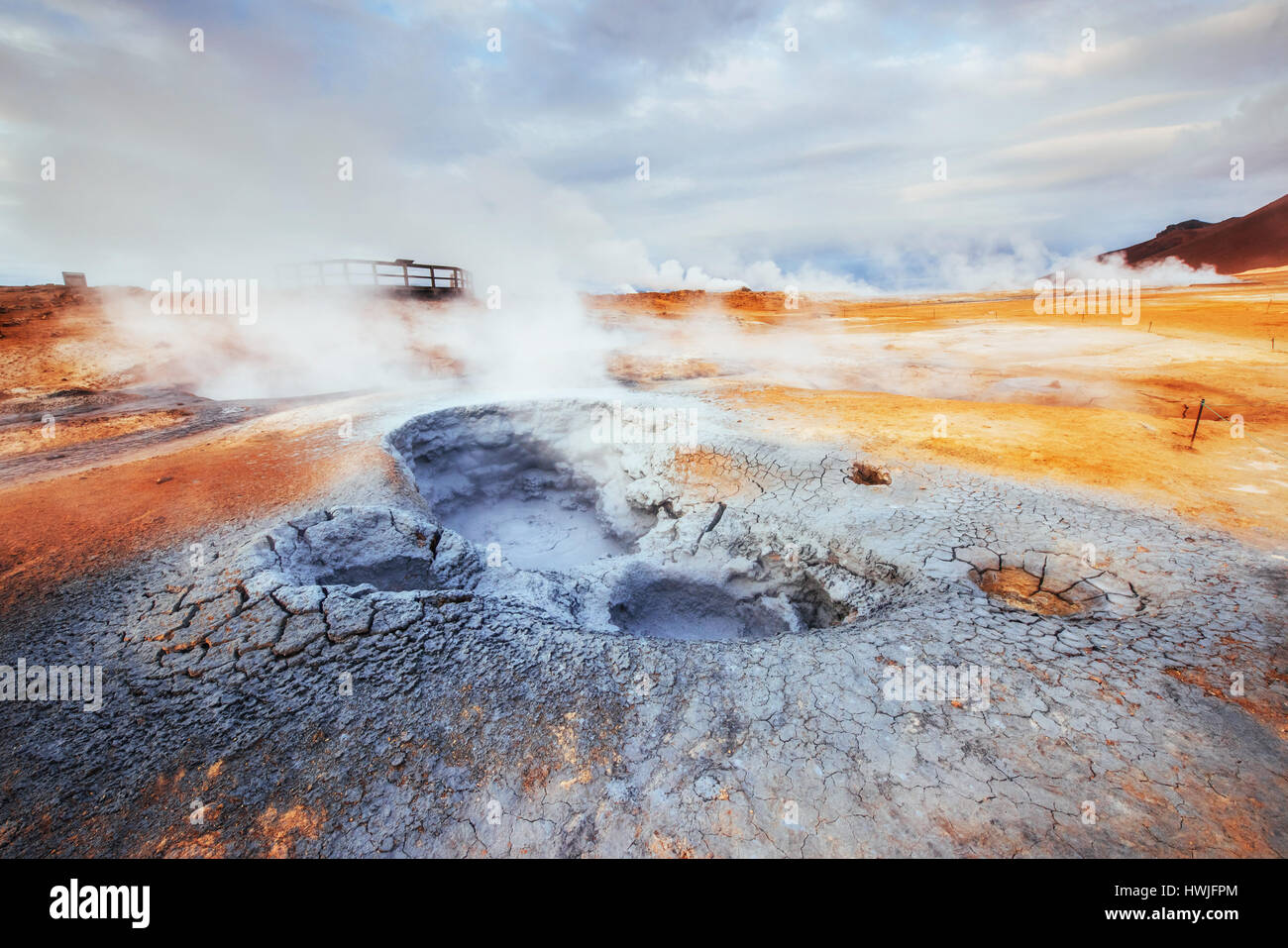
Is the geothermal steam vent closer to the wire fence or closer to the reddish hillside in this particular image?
the wire fence

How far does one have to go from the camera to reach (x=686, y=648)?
119 inches

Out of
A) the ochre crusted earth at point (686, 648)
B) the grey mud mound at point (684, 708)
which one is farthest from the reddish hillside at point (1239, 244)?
the grey mud mound at point (684, 708)

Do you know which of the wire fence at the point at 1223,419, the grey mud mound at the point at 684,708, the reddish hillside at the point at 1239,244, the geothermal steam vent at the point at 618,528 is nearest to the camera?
the grey mud mound at the point at 684,708

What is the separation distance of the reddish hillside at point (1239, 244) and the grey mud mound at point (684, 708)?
69262mm

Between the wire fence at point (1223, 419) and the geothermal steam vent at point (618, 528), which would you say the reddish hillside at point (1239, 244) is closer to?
the wire fence at point (1223, 419)

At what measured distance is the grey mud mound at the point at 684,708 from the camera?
6.42 feet

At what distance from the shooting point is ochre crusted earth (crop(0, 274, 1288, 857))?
2.00 meters

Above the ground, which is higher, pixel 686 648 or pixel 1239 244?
pixel 1239 244

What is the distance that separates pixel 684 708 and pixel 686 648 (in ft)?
1.67

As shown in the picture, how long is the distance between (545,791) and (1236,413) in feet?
32.2

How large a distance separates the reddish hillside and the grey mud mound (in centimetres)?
6926

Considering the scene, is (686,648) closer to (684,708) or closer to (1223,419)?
(684,708)

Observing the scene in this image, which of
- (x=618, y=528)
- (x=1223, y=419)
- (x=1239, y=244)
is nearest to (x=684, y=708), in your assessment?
(x=618, y=528)

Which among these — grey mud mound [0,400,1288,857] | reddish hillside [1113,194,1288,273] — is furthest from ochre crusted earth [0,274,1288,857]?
reddish hillside [1113,194,1288,273]
